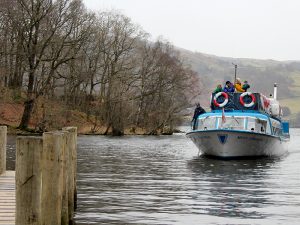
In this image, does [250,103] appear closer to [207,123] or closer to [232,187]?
[207,123]

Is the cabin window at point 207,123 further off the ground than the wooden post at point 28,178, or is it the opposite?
the cabin window at point 207,123

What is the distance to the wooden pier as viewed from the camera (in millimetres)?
10368

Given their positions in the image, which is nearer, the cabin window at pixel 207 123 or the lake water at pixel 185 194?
the lake water at pixel 185 194

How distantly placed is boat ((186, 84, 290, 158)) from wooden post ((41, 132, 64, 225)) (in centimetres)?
2459

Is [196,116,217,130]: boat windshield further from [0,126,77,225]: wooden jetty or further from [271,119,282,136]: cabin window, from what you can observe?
[0,126,77,225]: wooden jetty

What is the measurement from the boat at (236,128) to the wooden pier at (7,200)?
63.2 ft

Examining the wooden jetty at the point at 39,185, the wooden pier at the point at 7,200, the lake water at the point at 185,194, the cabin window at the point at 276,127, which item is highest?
the cabin window at the point at 276,127

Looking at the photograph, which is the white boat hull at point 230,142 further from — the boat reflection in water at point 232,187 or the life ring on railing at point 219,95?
the life ring on railing at point 219,95

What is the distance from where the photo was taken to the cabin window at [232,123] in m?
35.4

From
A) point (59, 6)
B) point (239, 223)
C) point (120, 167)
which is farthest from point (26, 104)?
point (239, 223)

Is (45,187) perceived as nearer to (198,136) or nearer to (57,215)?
(57,215)

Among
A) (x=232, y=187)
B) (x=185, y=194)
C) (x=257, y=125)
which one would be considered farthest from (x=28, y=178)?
(x=257, y=125)

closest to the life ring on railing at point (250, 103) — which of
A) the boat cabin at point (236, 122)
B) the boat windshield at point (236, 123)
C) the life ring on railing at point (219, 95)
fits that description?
the life ring on railing at point (219, 95)

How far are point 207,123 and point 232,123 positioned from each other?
1.57 metres
